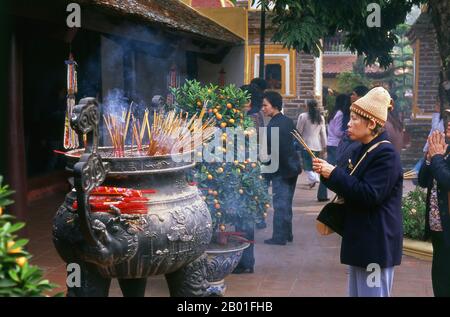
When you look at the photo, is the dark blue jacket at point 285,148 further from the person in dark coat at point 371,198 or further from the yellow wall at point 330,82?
the yellow wall at point 330,82

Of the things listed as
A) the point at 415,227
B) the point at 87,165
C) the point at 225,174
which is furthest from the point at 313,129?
the point at 87,165

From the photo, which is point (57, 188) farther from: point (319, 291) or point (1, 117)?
point (319, 291)

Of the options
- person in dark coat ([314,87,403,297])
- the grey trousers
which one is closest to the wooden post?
person in dark coat ([314,87,403,297])

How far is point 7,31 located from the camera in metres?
6.48

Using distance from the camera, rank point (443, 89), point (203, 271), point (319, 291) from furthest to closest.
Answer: point (443, 89) → point (319, 291) → point (203, 271)

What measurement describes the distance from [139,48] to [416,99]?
9.62 m

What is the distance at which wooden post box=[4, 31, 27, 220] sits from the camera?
653 cm

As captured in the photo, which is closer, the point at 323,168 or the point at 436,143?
the point at 323,168

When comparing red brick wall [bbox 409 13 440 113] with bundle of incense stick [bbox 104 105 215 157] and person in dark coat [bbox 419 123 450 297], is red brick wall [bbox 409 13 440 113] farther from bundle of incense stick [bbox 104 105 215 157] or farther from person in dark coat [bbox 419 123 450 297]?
bundle of incense stick [bbox 104 105 215 157]

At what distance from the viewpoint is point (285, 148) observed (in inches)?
306

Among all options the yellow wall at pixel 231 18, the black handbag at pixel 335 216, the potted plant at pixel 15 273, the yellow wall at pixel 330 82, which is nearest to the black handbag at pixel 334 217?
the black handbag at pixel 335 216

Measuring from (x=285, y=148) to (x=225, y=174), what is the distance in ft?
6.34

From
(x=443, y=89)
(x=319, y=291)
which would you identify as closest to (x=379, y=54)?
(x=443, y=89)

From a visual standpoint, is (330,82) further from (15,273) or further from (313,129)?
(15,273)
